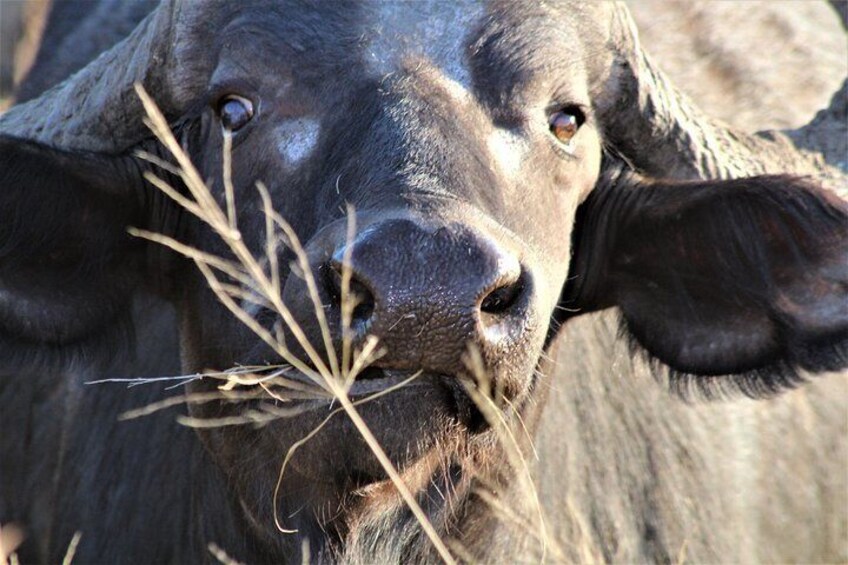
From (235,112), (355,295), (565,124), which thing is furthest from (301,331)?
(565,124)

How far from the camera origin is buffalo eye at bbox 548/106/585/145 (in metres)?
4.44

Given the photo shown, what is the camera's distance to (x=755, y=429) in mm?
6129

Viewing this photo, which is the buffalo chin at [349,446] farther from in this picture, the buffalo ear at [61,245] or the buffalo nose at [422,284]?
the buffalo ear at [61,245]

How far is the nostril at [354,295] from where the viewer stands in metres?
3.45

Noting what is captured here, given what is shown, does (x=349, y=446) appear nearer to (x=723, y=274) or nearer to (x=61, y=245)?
(x=61, y=245)

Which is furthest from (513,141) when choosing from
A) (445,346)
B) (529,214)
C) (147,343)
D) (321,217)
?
(147,343)

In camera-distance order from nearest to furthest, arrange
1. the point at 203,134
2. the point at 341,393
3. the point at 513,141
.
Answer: the point at 341,393
the point at 513,141
the point at 203,134

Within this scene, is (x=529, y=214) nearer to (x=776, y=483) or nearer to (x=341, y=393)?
(x=341, y=393)

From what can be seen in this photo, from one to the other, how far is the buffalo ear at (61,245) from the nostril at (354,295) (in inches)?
50.9

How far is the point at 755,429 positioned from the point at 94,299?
9.15ft

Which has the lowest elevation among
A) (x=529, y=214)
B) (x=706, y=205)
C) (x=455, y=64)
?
(x=706, y=205)

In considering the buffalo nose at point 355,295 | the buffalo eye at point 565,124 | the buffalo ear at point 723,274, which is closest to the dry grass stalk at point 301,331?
the buffalo nose at point 355,295

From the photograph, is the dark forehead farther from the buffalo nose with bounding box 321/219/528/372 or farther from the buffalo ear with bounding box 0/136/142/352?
the buffalo nose with bounding box 321/219/528/372

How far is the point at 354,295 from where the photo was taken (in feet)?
11.3
